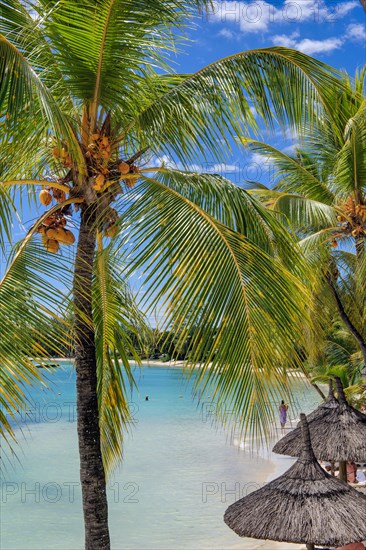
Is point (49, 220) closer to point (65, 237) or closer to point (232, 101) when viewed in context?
point (65, 237)

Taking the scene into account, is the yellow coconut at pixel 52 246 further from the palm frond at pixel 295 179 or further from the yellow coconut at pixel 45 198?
the palm frond at pixel 295 179

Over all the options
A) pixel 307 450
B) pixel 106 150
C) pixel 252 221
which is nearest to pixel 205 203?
pixel 252 221

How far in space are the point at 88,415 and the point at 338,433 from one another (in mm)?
4518

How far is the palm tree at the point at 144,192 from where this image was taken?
4.43 metres

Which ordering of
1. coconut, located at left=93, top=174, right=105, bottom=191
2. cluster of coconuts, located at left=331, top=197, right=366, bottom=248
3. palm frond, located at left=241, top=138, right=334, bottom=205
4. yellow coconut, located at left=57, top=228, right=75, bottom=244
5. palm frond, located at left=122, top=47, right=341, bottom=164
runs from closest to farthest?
coconut, located at left=93, top=174, right=105, bottom=191
yellow coconut, located at left=57, top=228, right=75, bottom=244
palm frond, located at left=122, top=47, right=341, bottom=164
cluster of coconuts, located at left=331, top=197, right=366, bottom=248
palm frond, located at left=241, top=138, right=334, bottom=205

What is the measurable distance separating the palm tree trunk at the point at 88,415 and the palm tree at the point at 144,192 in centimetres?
1

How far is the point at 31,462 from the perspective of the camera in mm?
28531

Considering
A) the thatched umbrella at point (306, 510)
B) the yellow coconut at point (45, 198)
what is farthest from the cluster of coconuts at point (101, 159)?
the thatched umbrella at point (306, 510)

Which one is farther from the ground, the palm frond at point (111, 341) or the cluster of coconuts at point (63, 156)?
the cluster of coconuts at point (63, 156)

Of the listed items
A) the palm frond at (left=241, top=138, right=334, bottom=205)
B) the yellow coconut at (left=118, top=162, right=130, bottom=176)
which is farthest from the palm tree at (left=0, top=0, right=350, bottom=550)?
the palm frond at (left=241, top=138, right=334, bottom=205)

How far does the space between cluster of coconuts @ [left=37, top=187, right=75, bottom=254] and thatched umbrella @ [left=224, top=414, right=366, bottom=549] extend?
257cm

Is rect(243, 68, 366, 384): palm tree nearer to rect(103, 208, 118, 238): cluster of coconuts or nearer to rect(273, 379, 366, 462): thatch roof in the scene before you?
rect(273, 379, 366, 462): thatch roof

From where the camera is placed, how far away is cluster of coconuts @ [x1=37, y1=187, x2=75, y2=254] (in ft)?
17.3

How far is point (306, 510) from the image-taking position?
5.51 meters
